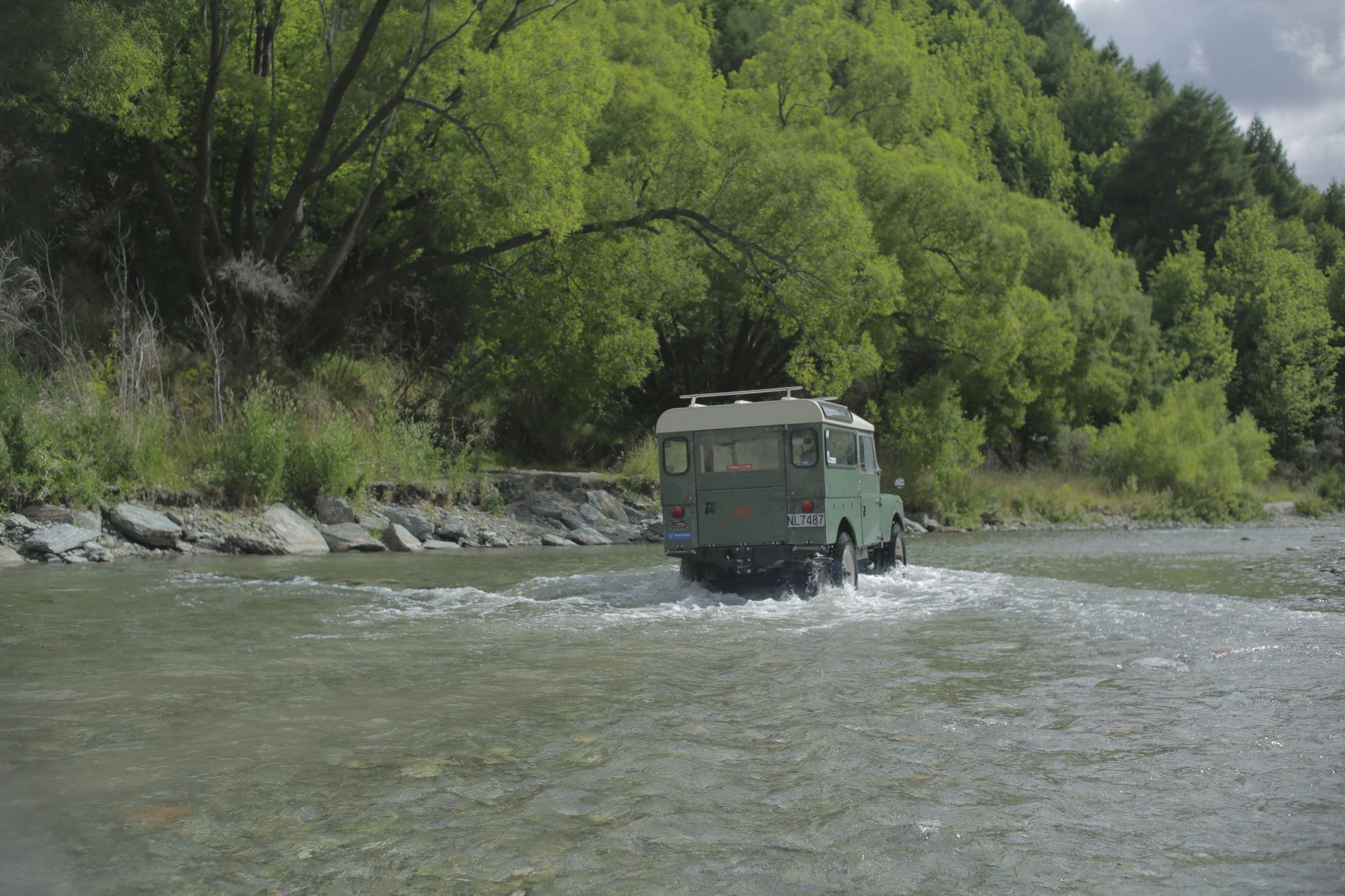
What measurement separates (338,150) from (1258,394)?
52408 millimetres

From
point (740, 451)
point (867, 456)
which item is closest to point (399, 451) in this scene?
point (867, 456)

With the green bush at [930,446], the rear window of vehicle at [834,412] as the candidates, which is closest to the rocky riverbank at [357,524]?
the rear window of vehicle at [834,412]

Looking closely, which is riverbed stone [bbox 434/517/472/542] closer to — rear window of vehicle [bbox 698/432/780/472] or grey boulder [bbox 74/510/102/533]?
grey boulder [bbox 74/510/102/533]

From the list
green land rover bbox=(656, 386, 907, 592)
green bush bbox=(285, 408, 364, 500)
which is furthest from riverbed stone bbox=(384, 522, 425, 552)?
green land rover bbox=(656, 386, 907, 592)

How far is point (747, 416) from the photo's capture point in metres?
14.1

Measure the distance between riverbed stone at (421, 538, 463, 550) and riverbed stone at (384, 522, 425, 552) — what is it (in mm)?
191

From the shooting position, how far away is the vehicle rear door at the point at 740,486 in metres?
13.8

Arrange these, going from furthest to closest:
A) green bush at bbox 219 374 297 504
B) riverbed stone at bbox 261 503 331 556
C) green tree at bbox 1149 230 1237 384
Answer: green tree at bbox 1149 230 1237 384
green bush at bbox 219 374 297 504
riverbed stone at bbox 261 503 331 556

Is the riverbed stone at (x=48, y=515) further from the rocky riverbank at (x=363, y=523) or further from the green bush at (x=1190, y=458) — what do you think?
the green bush at (x=1190, y=458)

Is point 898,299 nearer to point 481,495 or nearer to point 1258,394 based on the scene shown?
point 481,495

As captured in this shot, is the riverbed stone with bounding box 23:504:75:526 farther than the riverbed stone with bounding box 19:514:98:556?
Yes

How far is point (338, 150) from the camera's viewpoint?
24.5 m

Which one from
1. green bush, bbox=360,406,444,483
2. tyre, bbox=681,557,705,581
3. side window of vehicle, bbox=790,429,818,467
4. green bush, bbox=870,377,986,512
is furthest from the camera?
green bush, bbox=870,377,986,512

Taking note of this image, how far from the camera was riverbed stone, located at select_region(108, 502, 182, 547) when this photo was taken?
19.0 metres
